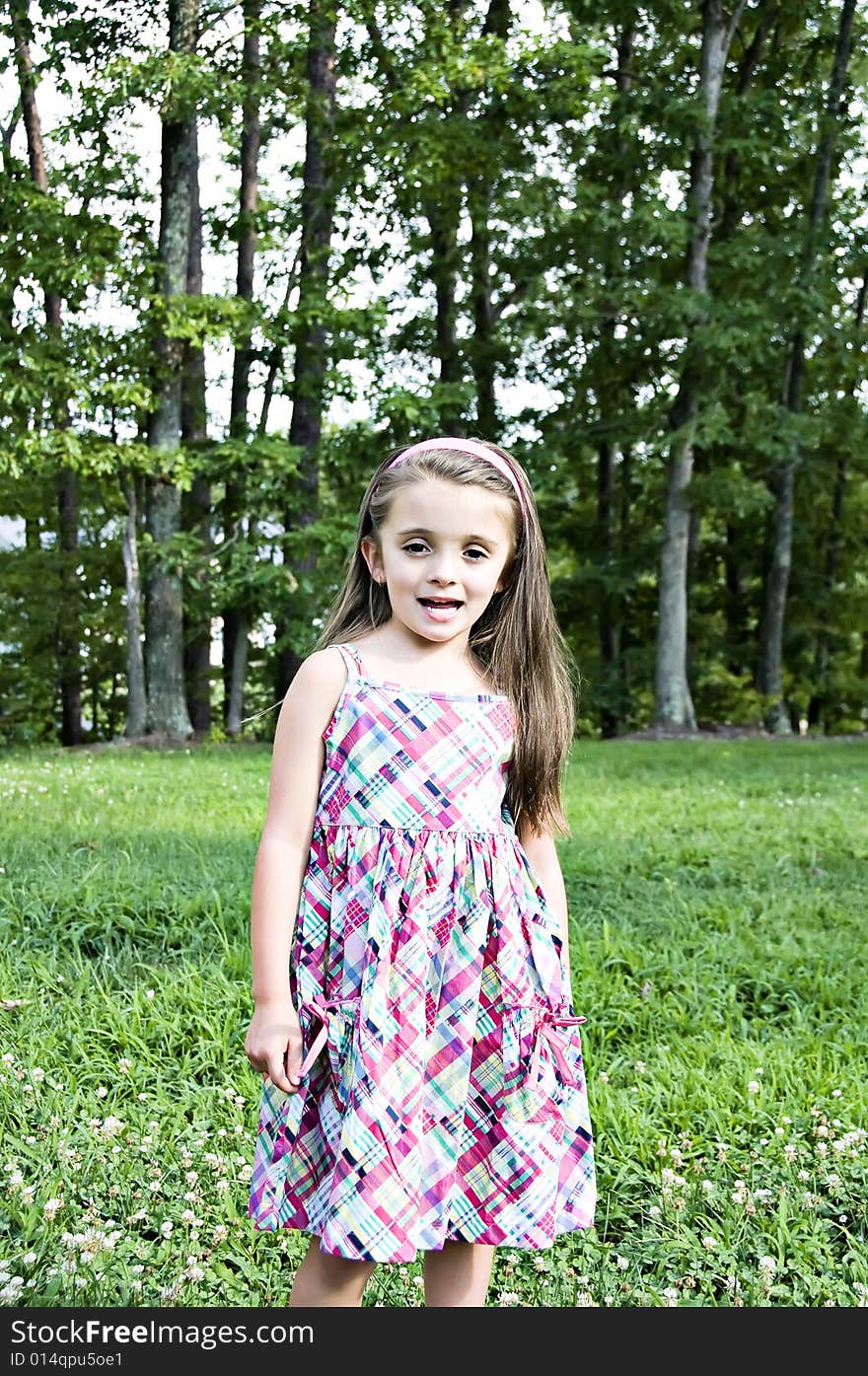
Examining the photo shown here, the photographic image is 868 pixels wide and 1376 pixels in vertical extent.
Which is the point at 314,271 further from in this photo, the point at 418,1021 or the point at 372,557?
the point at 418,1021

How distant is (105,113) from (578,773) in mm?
8158

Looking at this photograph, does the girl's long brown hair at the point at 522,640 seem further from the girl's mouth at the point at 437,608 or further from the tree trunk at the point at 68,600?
the tree trunk at the point at 68,600

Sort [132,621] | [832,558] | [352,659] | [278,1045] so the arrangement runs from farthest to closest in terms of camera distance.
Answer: [832,558] → [132,621] → [352,659] → [278,1045]

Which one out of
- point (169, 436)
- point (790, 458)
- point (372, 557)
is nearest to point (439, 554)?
point (372, 557)

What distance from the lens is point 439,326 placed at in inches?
723

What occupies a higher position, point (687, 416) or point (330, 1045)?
point (687, 416)

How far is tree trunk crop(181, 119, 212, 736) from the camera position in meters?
14.3

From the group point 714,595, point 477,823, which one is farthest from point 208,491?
point 477,823

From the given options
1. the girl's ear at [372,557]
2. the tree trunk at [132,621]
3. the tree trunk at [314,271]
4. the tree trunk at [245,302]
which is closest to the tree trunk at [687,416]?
the tree trunk at [314,271]

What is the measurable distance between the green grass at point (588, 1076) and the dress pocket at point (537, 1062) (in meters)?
0.69

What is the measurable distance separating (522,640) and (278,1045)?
0.88 m

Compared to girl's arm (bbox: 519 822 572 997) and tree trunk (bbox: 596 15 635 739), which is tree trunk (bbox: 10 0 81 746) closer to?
tree trunk (bbox: 596 15 635 739)

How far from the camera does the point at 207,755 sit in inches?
447

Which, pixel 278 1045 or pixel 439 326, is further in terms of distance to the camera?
pixel 439 326
